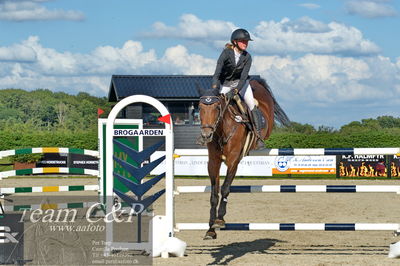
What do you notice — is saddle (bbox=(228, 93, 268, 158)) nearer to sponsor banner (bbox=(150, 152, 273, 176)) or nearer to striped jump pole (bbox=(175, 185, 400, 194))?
striped jump pole (bbox=(175, 185, 400, 194))

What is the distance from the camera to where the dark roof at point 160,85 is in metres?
35.1

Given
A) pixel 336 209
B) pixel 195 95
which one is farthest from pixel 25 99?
pixel 336 209

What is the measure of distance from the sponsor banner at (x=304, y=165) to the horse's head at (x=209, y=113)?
1956 centimetres

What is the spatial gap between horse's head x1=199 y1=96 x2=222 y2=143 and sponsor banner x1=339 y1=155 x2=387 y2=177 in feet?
67.4

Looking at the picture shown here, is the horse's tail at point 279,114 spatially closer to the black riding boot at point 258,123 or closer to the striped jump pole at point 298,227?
the black riding boot at point 258,123

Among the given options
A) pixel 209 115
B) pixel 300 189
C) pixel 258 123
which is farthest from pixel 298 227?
pixel 209 115

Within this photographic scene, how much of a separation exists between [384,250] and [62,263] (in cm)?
449

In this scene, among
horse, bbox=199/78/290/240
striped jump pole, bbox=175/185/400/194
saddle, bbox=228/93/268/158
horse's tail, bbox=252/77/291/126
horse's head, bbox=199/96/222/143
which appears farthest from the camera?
horse's tail, bbox=252/77/291/126

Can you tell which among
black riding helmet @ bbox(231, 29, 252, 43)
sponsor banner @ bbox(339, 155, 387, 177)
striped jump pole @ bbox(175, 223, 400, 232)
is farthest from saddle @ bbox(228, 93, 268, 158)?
sponsor banner @ bbox(339, 155, 387, 177)

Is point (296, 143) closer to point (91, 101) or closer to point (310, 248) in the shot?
point (310, 248)

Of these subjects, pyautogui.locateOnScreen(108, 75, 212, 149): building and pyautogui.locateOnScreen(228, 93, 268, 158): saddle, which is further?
pyautogui.locateOnScreen(108, 75, 212, 149): building

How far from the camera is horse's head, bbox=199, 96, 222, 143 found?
24.0 feet

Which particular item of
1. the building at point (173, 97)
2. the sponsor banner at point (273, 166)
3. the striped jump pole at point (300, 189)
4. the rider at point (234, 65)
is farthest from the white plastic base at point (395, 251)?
the building at point (173, 97)

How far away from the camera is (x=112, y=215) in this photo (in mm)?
8297
